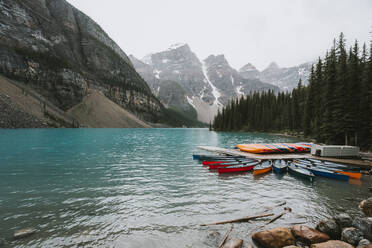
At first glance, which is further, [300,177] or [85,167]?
[85,167]

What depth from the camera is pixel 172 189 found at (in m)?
15.9

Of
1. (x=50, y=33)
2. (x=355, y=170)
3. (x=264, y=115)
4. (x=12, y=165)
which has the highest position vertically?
(x=50, y=33)

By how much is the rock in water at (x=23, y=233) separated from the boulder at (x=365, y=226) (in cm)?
1504

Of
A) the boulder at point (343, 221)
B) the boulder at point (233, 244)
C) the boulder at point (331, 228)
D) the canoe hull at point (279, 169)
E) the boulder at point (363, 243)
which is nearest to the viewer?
the boulder at point (363, 243)

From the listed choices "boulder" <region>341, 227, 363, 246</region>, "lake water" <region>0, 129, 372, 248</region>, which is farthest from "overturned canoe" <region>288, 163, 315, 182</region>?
"boulder" <region>341, 227, 363, 246</region>

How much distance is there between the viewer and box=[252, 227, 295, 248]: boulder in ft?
26.8

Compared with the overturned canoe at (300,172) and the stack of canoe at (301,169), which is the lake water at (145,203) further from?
the stack of canoe at (301,169)

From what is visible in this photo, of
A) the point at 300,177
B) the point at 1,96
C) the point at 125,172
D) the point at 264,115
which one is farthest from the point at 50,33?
the point at 300,177

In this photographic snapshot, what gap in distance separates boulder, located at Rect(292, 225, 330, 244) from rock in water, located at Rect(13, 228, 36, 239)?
1240 cm

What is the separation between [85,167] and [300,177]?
24.9 meters

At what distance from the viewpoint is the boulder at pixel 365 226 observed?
320 inches

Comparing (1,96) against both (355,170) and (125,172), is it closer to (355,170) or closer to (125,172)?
(125,172)

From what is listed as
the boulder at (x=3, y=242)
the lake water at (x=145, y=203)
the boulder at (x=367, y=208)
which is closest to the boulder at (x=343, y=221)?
the lake water at (x=145, y=203)

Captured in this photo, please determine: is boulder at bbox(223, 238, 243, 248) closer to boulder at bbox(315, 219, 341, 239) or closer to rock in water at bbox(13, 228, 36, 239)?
boulder at bbox(315, 219, 341, 239)
